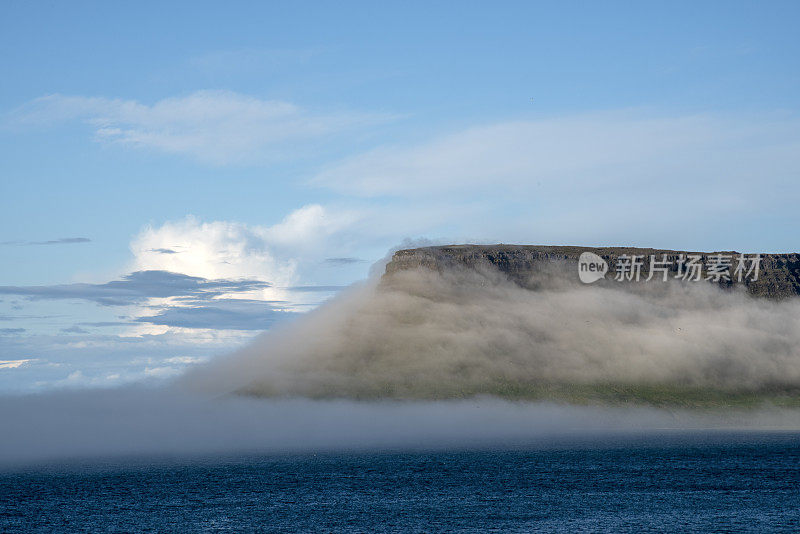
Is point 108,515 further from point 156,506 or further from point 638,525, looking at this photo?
point 638,525

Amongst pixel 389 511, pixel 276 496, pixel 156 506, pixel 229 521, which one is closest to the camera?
pixel 229 521

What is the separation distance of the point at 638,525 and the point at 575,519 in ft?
37.4

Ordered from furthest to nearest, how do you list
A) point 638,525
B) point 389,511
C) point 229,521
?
point 389,511 → point 229,521 → point 638,525

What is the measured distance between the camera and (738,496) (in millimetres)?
180875

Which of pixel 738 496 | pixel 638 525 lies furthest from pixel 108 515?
pixel 738 496

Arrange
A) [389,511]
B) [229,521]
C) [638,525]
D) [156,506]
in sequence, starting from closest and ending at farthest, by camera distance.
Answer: [638,525]
[229,521]
[389,511]
[156,506]

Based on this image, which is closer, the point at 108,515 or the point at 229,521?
the point at 229,521

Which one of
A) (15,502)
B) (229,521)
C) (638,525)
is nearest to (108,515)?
(229,521)

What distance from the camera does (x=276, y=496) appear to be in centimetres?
19038

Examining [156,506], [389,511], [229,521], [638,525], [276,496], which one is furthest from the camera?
[276,496]

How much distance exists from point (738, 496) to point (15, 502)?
165 metres

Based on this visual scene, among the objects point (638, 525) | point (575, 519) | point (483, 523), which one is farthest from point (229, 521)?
point (638, 525)

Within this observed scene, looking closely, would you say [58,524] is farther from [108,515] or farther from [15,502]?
[15,502]

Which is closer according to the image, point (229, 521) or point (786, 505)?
point (229, 521)
